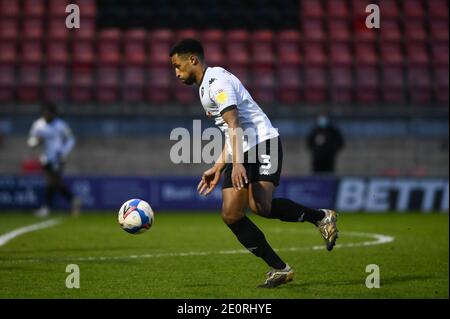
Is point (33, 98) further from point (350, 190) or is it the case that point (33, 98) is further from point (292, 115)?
point (350, 190)

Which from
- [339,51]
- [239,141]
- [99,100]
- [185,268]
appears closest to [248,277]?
[185,268]

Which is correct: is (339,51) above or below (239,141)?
above

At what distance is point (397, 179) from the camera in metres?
17.5

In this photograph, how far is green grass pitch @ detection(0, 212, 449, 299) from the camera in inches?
265

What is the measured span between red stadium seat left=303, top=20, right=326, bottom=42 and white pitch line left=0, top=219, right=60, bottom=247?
9.89 meters

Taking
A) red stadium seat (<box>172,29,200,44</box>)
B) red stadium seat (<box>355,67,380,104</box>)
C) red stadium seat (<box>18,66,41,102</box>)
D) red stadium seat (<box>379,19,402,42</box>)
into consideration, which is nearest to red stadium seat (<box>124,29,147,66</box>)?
red stadium seat (<box>172,29,200,44</box>)

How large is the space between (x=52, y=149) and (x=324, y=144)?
5.47 m

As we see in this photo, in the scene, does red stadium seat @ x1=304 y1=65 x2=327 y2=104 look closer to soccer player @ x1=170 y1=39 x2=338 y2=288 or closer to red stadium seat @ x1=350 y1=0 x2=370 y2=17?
red stadium seat @ x1=350 y1=0 x2=370 y2=17

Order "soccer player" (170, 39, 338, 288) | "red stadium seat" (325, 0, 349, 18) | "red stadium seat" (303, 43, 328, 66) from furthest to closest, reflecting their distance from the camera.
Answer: "red stadium seat" (325, 0, 349, 18)
"red stadium seat" (303, 43, 328, 66)
"soccer player" (170, 39, 338, 288)

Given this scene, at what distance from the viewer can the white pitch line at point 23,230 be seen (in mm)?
11316

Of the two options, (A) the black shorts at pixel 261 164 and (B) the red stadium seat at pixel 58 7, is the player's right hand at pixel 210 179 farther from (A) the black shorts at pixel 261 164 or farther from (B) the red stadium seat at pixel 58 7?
(B) the red stadium seat at pixel 58 7

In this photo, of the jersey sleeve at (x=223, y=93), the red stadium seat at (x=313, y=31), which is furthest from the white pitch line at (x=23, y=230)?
the red stadium seat at (x=313, y=31)

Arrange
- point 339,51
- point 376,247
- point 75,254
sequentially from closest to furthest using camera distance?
point 75,254, point 376,247, point 339,51

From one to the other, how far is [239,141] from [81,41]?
1604 cm
